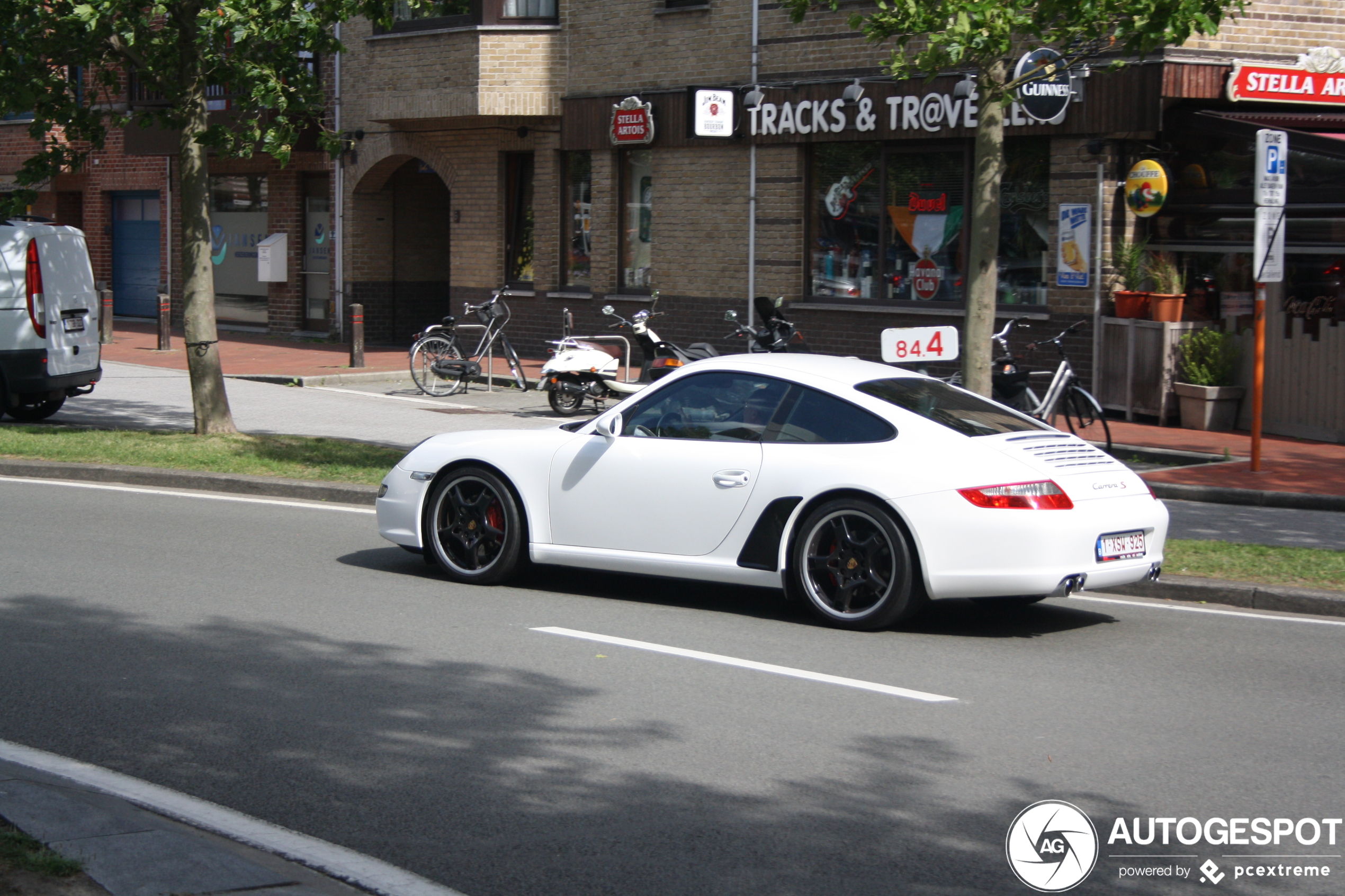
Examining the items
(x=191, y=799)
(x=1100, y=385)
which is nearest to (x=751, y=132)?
(x=1100, y=385)

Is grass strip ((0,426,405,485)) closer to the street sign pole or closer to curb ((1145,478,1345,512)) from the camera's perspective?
curb ((1145,478,1345,512))

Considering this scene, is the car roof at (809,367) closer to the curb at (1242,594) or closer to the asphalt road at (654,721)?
the asphalt road at (654,721)

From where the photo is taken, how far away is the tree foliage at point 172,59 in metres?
13.0

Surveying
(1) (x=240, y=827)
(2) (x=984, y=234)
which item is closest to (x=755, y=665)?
(1) (x=240, y=827)

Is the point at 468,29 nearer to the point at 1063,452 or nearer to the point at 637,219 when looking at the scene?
the point at 637,219

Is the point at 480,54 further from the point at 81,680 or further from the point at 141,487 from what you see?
the point at 81,680

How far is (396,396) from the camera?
19.8 metres

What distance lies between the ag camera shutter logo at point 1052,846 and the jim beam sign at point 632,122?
1796 cm

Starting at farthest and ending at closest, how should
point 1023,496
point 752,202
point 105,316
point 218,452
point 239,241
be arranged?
1. point 239,241
2. point 105,316
3. point 752,202
4. point 218,452
5. point 1023,496

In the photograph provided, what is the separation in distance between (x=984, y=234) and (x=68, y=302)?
33.2 ft

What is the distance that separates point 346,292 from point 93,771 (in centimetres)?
2269

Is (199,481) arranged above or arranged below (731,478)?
below

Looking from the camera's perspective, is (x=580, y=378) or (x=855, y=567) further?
(x=580, y=378)

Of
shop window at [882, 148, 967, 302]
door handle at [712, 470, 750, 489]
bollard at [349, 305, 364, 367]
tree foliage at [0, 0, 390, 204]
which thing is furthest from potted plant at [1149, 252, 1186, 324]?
bollard at [349, 305, 364, 367]
